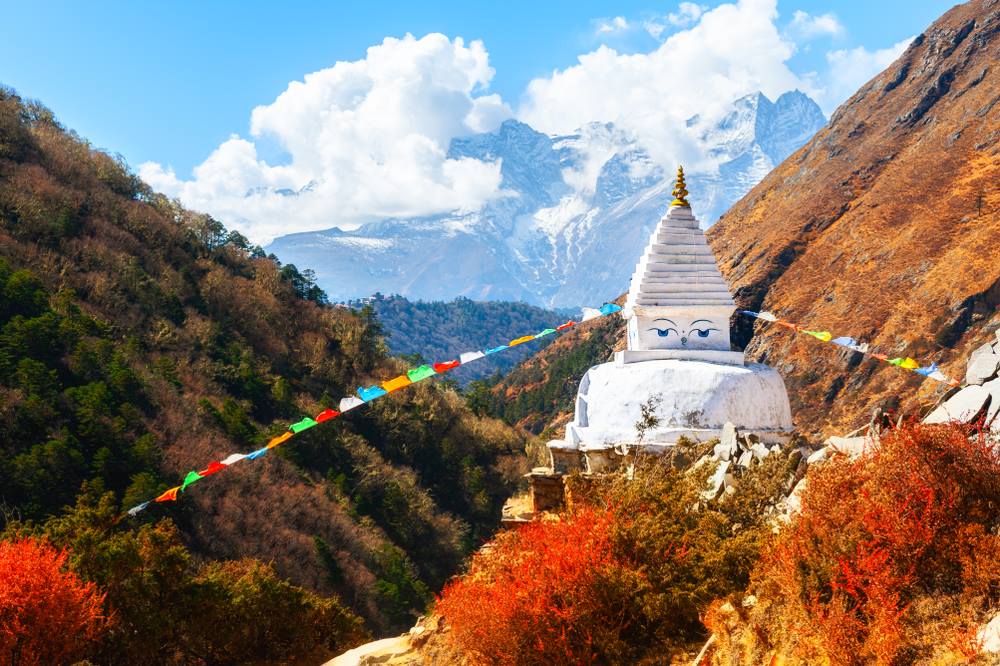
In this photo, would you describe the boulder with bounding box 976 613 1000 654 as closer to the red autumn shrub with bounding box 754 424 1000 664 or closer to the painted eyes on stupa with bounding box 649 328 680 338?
the red autumn shrub with bounding box 754 424 1000 664

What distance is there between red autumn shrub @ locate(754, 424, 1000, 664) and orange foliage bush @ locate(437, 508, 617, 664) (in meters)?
1.77

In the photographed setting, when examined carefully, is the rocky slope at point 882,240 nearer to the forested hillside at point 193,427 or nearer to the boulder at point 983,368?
the forested hillside at point 193,427

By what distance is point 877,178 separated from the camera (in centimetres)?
7288

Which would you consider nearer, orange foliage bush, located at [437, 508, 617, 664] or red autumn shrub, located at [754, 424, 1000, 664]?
red autumn shrub, located at [754, 424, 1000, 664]

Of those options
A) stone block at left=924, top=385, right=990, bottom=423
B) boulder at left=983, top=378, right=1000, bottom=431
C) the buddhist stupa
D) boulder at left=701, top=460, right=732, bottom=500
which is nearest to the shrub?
boulder at left=701, top=460, right=732, bottom=500

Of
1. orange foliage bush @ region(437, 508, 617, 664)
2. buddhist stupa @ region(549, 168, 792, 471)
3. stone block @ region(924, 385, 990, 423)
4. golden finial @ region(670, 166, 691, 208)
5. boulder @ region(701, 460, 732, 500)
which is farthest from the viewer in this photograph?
golden finial @ region(670, 166, 691, 208)

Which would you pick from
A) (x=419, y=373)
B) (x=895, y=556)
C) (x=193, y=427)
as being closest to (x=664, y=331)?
(x=419, y=373)

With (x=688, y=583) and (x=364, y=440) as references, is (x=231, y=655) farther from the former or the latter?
(x=364, y=440)

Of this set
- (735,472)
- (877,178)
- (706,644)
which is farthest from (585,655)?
(877,178)

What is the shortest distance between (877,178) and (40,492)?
70209 mm

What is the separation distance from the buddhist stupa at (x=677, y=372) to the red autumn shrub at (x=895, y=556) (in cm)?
773

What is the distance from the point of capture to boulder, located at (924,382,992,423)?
367 inches

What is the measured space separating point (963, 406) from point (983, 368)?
3.88 ft

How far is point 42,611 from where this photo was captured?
32.4 feet
